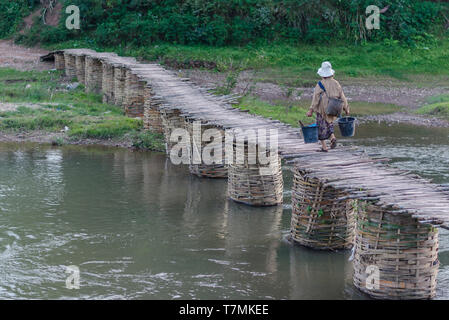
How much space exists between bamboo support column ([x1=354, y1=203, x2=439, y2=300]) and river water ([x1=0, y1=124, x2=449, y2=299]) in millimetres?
542

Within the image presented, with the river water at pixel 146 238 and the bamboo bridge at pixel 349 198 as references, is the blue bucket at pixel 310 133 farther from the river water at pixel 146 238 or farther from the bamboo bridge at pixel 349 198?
the river water at pixel 146 238

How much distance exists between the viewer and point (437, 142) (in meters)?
19.7

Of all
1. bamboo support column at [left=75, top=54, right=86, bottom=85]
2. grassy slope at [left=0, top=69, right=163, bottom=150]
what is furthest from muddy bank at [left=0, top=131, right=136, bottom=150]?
bamboo support column at [left=75, top=54, right=86, bottom=85]

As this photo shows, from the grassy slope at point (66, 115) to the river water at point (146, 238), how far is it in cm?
208

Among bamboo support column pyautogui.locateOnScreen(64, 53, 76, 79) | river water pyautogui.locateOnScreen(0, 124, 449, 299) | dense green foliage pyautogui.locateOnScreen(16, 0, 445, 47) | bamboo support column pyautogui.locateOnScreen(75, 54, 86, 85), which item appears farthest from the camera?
dense green foliage pyautogui.locateOnScreen(16, 0, 445, 47)

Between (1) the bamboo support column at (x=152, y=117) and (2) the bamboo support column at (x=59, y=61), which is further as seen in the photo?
(2) the bamboo support column at (x=59, y=61)

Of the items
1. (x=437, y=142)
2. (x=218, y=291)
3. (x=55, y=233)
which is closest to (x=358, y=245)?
(x=218, y=291)

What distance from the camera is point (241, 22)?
32.7 meters

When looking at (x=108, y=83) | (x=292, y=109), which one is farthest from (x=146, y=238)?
(x=108, y=83)

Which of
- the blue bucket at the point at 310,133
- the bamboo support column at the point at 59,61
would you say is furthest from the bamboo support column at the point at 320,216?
the bamboo support column at the point at 59,61

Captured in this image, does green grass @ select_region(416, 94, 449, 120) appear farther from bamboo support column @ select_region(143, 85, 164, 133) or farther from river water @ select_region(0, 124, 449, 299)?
bamboo support column @ select_region(143, 85, 164, 133)

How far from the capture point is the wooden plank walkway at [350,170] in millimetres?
8195

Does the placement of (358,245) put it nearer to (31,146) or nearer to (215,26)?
(31,146)

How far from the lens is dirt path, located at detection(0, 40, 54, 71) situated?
92.9 feet
